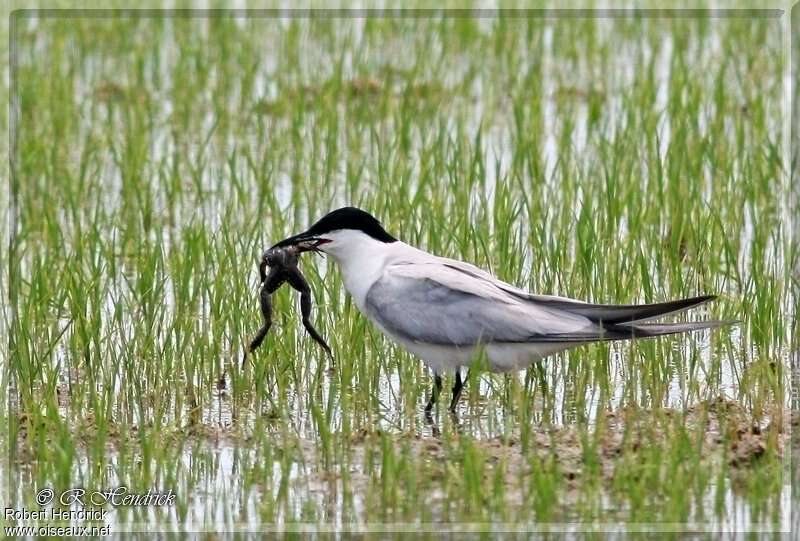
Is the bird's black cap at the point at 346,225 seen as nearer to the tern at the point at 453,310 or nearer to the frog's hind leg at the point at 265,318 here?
the tern at the point at 453,310

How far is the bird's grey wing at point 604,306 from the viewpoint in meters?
5.52

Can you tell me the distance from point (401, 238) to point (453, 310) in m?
1.71

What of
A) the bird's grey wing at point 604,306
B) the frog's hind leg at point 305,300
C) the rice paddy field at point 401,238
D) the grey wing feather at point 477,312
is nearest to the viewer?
the rice paddy field at point 401,238

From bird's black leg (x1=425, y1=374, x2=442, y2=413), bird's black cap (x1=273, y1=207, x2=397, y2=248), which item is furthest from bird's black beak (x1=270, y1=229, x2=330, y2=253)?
bird's black leg (x1=425, y1=374, x2=442, y2=413)

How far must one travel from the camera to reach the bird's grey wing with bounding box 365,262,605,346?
5.78 metres

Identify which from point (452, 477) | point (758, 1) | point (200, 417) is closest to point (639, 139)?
point (758, 1)

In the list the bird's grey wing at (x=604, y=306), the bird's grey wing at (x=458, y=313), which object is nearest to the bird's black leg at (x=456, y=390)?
the bird's grey wing at (x=458, y=313)

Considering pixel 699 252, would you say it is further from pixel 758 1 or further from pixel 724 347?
pixel 758 1

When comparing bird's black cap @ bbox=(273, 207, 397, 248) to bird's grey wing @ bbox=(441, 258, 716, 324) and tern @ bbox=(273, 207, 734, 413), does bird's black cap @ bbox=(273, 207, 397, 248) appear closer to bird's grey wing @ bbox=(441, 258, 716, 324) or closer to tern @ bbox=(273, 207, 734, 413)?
tern @ bbox=(273, 207, 734, 413)

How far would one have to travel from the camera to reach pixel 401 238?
7.57 metres

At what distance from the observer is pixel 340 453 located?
215 inches

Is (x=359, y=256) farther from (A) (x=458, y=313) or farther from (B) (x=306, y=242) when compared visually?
(A) (x=458, y=313)

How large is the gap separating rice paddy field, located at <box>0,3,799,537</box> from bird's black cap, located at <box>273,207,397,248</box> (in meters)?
0.42

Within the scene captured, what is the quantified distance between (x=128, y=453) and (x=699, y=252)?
2.94 m
